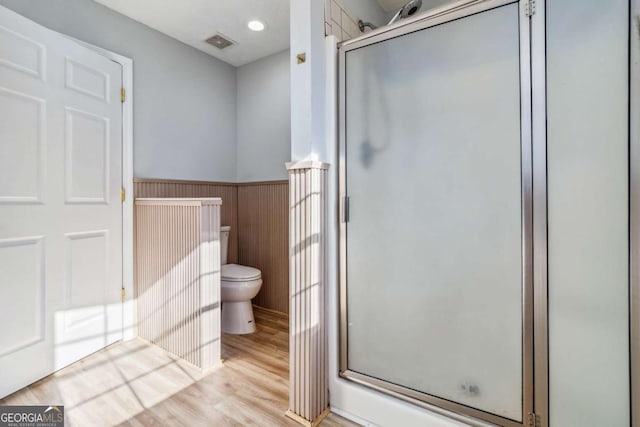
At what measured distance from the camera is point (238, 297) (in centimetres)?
237

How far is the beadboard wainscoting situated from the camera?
2.77 m

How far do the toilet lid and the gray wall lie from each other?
2.99 ft

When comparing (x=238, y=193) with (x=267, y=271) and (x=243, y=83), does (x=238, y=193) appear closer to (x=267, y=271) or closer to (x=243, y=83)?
(x=267, y=271)

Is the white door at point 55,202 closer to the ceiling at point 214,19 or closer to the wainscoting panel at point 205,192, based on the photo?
the wainscoting panel at point 205,192

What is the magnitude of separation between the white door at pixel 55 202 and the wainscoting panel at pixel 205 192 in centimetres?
24

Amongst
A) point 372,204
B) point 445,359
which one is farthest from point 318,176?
point 445,359

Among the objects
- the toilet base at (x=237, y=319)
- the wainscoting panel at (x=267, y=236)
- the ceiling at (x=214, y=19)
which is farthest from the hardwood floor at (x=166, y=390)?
the ceiling at (x=214, y=19)

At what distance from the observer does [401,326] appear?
1.39 meters

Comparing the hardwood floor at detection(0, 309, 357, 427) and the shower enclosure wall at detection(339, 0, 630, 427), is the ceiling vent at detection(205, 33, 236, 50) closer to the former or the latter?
the shower enclosure wall at detection(339, 0, 630, 427)

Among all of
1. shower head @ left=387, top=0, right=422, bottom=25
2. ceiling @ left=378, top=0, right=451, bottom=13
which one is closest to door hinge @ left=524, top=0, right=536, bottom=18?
shower head @ left=387, top=0, right=422, bottom=25

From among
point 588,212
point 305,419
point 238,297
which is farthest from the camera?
point 238,297

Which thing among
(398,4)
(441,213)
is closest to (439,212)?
(441,213)

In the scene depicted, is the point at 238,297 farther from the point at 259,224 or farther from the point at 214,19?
the point at 214,19

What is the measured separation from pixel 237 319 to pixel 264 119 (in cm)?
181
